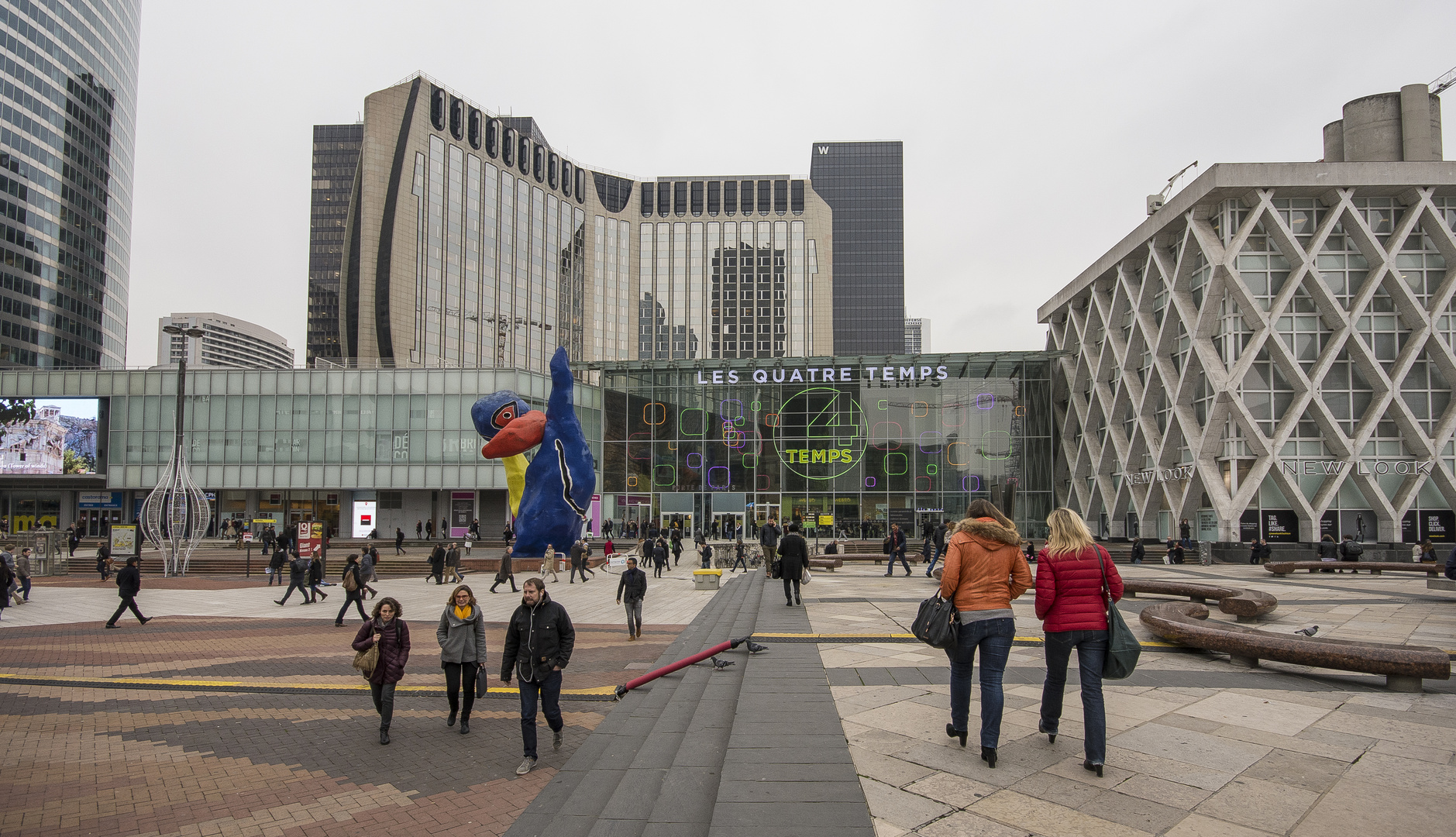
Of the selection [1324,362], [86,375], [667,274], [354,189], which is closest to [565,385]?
[1324,362]

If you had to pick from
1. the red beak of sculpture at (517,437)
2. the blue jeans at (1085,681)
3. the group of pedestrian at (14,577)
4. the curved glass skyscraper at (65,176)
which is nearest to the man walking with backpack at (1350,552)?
the blue jeans at (1085,681)

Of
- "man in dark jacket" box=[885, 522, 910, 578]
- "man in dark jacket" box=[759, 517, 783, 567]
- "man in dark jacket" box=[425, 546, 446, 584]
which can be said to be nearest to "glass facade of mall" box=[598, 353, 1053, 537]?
"man in dark jacket" box=[885, 522, 910, 578]

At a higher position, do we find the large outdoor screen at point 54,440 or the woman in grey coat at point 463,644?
the large outdoor screen at point 54,440

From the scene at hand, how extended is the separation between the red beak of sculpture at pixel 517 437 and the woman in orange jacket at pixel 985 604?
80.8 ft

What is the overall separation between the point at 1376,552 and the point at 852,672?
3216cm

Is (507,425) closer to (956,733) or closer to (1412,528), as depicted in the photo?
(956,733)

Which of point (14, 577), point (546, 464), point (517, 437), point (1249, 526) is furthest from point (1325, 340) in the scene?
point (14, 577)

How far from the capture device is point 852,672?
27.1 feet

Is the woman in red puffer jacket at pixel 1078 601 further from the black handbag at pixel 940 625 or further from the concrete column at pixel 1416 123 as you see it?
the concrete column at pixel 1416 123

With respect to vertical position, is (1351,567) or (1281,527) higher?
(1281,527)

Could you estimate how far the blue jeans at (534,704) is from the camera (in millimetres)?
6266

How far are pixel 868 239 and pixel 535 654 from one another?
153 metres

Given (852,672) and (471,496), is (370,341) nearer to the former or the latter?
(471,496)

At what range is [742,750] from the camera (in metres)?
5.41
